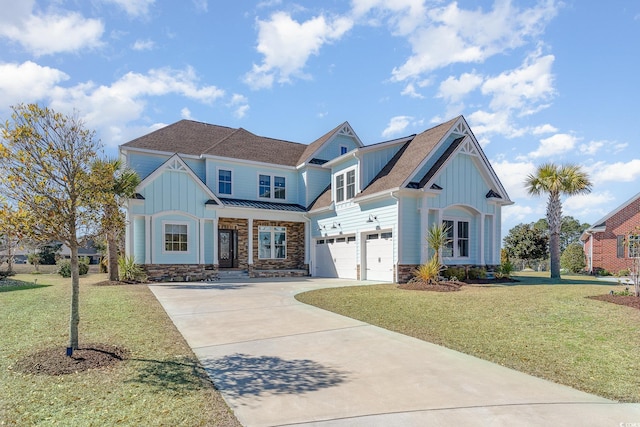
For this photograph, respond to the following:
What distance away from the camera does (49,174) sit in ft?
17.7

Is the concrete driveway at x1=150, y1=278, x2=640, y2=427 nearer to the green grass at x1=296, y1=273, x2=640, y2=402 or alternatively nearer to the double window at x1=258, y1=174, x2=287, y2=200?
the green grass at x1=296, y1=273, x2=640, y2=402

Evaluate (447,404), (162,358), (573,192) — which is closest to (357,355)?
(447,404)

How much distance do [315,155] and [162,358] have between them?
60.6 feet

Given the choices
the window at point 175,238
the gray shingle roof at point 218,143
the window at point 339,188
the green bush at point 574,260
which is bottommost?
the green bush at point 574,260

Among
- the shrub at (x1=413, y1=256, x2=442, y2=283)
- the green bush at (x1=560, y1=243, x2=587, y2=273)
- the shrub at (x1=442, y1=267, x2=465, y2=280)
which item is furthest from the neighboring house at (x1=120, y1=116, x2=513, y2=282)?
the green bush at (x1=560, y1=243, x2=587, y2=273)

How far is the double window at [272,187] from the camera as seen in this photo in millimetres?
22484

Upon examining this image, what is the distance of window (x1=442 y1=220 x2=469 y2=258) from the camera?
56.9 ft

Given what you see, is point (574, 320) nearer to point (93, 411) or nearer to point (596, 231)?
point (93, 411)

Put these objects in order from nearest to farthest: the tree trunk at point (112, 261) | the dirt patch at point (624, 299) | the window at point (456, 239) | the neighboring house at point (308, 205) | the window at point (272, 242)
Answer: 1. the dirt patch at point (624, 299)
2. the tree trunk at point (112, 261)
3. the neighboring house at point (308, 205)
4. the window at point (456, 239)
5. the window at point (272, 242)

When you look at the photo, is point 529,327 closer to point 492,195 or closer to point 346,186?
point 492,195

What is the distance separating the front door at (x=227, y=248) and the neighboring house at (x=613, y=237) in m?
22.8

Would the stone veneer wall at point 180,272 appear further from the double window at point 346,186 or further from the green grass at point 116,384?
A: the green grass at point 116,384

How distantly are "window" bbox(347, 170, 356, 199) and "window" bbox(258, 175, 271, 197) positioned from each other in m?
5.51

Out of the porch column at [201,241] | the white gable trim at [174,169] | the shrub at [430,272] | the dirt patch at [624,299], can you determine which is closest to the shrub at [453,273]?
the shrub at [430,272]
